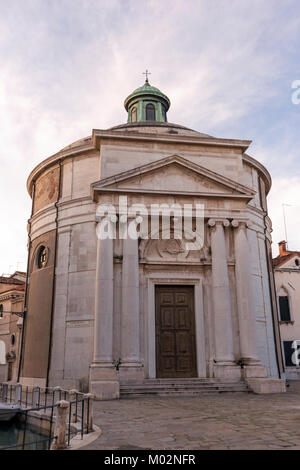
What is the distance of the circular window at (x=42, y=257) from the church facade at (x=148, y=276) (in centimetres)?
6

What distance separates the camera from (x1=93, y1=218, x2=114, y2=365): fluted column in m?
15.6

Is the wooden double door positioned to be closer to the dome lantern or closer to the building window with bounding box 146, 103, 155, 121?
the dome lantern

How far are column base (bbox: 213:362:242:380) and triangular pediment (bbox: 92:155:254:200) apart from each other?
7.12m

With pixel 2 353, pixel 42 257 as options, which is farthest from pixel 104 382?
pixel 2 353

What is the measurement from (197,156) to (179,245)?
456cm

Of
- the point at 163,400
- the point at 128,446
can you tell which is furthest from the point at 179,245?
the point at 128,446

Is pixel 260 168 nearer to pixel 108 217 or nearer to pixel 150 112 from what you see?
pixel 108 217

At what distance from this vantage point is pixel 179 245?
59.8ft

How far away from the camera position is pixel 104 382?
1435 centimetres

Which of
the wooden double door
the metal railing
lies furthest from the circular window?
the metal railing

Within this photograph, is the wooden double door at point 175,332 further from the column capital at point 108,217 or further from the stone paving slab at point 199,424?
the stone paving slab at point 199,424

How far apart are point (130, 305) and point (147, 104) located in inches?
732

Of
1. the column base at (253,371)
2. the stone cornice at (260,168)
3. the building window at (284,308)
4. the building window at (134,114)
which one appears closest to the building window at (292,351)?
the building window at (284,308)

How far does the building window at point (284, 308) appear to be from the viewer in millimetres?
29453
